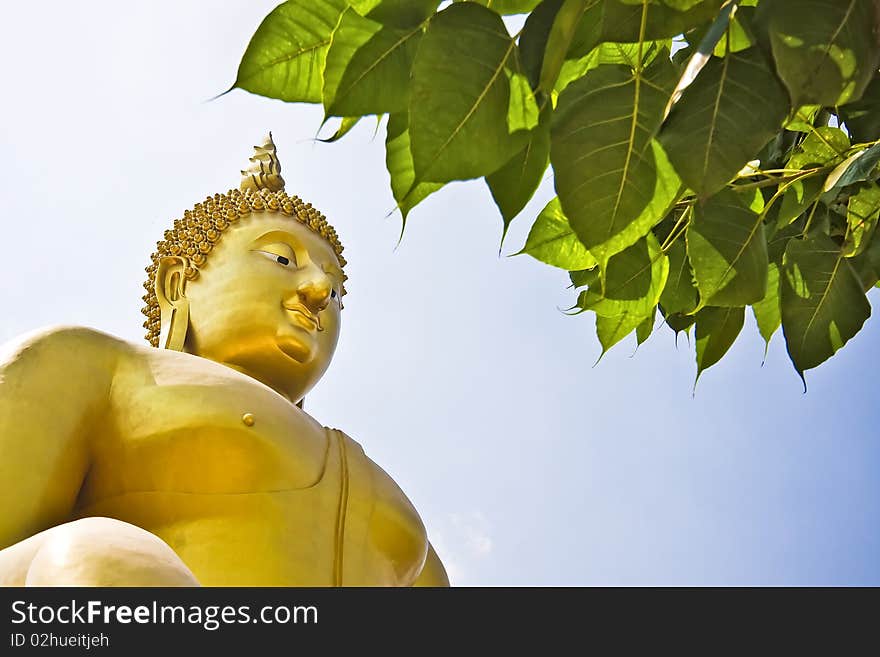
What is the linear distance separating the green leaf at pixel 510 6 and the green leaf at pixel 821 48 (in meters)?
0.33

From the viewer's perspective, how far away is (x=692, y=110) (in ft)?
4.51

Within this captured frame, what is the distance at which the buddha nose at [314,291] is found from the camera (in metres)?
3.74

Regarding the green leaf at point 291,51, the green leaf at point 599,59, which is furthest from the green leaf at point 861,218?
the green leaf at point 291,51

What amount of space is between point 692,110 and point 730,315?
0.94m

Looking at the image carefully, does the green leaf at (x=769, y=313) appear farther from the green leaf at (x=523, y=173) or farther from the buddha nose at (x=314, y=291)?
the buddha nose at (x=314, y=291)

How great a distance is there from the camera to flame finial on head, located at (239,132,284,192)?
4.30 m

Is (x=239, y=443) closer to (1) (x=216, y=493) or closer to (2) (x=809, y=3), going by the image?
(1) (x=216, y=493)

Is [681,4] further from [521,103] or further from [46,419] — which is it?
[46,419]

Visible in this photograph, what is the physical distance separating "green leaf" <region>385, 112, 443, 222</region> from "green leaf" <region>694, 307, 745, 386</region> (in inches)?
36.7

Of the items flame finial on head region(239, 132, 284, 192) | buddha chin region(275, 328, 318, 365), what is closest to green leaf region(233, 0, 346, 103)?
buddha chin region(275, 328, 318, 365)

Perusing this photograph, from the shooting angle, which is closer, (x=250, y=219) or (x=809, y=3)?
(x=809, y=3)

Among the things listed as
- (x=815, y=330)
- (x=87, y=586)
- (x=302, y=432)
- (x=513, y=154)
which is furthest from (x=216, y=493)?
(x=513, y=154)

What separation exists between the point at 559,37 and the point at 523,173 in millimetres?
211
